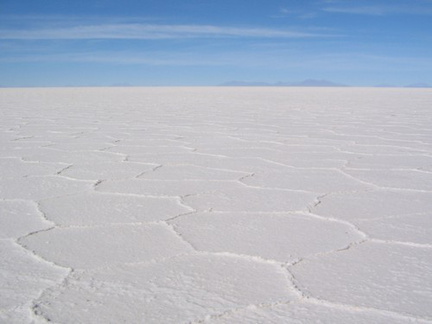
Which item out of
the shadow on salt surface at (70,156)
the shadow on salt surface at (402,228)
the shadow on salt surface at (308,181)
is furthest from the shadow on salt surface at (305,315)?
the shadow on salt surface at (70,156)

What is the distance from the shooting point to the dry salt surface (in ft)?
3.01

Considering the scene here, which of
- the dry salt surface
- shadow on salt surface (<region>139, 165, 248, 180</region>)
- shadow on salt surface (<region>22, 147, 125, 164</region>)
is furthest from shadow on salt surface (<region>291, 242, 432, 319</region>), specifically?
shadow on salt surface (<region>22, 147, 125, 164</region>)

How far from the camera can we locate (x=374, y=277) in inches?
41.2

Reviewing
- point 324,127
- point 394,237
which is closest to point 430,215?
point 394,237

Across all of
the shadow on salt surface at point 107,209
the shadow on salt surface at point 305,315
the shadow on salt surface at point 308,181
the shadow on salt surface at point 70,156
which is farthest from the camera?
the shadow on salt surface at point 70,156

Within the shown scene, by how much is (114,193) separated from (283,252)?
77 cm

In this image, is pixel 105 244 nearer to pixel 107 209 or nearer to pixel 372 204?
pixel 107 209

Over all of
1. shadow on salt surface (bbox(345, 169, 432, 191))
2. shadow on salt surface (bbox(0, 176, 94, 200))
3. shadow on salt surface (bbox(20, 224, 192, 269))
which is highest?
shadow on salt surface (bbox(20, 224, 192, 269))

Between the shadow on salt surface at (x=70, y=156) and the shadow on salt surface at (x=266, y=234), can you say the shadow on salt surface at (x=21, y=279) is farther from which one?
the shadow on salt surface at (x=70, y=156)

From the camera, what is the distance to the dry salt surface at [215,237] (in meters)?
0.92

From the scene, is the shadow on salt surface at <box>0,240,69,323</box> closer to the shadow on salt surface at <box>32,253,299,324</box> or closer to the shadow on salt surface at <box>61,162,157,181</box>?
the shadow on salt surface at <box>32,253,299,324</box>

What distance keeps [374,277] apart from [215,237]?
399mm

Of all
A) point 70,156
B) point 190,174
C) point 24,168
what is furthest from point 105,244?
point 70,156

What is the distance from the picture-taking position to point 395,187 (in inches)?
74.5
